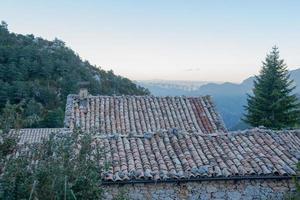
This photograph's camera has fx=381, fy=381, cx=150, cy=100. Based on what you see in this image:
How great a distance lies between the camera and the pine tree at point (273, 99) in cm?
2509

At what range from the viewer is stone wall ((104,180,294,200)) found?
7562 mm

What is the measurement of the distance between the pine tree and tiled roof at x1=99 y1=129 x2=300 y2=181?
15.6 m

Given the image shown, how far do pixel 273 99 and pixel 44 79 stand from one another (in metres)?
25.3

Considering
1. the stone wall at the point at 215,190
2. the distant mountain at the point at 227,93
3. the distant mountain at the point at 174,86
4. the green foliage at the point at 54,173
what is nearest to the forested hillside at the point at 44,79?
the stone wall at the point at 215,190

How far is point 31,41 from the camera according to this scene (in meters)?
53.8

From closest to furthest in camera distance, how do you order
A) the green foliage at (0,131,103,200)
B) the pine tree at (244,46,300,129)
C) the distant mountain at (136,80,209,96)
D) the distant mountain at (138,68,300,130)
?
the green foliage at (0,131,103,200)
the pine tree at (244,46,300,129)
the distant mountain at (138,68,300,130)
the distant mountain at (136,80,209,96)

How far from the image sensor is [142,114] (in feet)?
47.3

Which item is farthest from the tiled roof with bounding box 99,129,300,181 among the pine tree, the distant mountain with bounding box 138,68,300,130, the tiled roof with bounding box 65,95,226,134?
the distant mountain with bounding box 138,68,300,130

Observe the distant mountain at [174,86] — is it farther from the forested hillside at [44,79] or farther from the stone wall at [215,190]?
the stone wall at [215,190]

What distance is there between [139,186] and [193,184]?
1.09 m

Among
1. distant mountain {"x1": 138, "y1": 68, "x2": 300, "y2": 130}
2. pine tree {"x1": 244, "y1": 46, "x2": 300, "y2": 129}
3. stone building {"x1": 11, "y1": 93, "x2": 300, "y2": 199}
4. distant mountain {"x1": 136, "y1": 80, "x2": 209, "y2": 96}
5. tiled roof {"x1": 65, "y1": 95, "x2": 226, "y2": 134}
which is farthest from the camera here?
distant mountain {"x1": 136, "y1": 80, "x2": 209, "y2": 96}

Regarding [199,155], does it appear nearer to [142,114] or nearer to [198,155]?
[198,155]

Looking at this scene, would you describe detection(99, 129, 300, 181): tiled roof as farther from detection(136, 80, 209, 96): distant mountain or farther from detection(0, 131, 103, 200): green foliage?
detection(136, 80, 209, 96): distant mountain

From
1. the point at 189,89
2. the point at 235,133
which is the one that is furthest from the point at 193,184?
the point at 189,89
